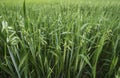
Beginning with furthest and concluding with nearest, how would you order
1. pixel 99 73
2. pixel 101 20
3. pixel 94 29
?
pixel 101 20 < pixel 94 29 < pixel 99 73

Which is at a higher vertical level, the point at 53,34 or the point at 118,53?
the point at 53,34

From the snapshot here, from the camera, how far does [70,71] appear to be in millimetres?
818

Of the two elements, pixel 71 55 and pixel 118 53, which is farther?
pixel 118 53

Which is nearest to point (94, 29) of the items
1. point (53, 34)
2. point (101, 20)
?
point (101, 20)

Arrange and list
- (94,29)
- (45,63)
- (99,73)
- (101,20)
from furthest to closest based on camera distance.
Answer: (101,20) → (94,29) → (99,73) → (45,63)

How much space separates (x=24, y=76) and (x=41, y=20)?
0.50 meters

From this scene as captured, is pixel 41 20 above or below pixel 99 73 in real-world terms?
above

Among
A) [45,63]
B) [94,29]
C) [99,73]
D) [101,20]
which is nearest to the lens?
[45,63]

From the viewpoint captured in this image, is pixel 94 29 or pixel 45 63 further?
pixel 94 29

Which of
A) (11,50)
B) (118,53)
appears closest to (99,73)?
(118,53)

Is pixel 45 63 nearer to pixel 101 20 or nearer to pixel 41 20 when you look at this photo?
pixel 41 20

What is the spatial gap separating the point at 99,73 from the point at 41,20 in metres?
0.49

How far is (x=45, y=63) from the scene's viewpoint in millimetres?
755

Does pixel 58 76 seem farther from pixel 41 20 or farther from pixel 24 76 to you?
pixel 41 20
